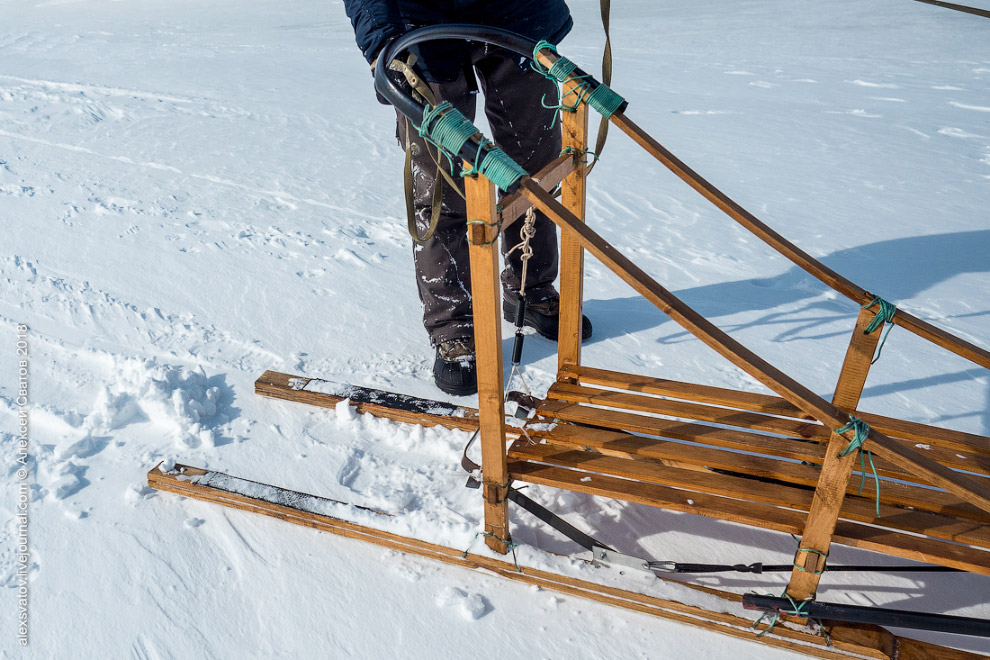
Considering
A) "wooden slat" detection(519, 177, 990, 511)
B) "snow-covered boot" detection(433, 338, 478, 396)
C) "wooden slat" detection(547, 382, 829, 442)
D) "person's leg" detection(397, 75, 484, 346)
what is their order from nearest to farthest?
"wooden slat" detection(519, 177, 990, 511) < "wooden slat" detection(547, 382, 829, 442) < "person's leg" detection(397, 75, 484, 346) < "snow-covered boot" detection(433, 338, 478, 396)

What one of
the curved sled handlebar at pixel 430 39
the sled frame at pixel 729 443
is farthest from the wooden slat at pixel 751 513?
the curved sled handlebar at pixel 430 39

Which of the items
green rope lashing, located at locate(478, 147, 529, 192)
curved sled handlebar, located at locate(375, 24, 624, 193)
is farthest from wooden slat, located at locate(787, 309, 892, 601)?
curved sled handlebar, located at locate(375, 24, 624, 193)

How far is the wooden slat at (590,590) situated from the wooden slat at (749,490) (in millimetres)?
261

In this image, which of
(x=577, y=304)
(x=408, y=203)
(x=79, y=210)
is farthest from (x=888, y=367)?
(x=79, y=210)

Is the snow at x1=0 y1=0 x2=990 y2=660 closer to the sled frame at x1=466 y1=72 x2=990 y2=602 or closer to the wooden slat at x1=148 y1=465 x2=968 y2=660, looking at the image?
the wooden slat at x1=148 y1=465 x2=968 y2=660

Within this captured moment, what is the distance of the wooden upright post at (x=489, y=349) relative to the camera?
156 centimetres

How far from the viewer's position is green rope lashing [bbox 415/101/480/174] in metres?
1.56

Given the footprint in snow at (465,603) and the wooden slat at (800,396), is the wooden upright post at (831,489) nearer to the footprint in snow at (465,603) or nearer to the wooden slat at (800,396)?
the wooden slat at (800,396)

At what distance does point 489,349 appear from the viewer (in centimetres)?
170

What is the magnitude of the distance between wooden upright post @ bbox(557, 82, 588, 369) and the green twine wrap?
1.51 feet

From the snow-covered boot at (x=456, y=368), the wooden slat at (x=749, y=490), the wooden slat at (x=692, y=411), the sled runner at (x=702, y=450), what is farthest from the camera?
the snow-covered boot at (x=456, y=368)

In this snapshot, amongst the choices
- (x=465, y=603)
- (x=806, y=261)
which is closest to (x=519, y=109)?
(x=806, y=261)

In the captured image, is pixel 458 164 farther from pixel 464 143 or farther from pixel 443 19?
pixel 464 143

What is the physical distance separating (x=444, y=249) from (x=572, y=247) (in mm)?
615
